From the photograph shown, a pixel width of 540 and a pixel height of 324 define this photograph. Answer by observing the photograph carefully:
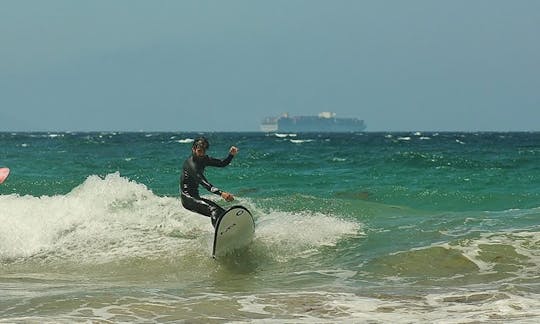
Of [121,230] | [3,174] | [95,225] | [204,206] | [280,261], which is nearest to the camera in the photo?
[204,206]

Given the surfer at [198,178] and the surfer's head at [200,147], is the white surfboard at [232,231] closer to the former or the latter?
the surfer at [198,178]

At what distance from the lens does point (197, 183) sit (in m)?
13.2

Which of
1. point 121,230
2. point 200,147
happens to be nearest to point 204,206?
point 200,147

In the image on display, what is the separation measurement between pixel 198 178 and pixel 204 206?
20.0 inches

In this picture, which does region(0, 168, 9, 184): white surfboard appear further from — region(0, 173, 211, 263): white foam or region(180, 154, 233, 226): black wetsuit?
region(180, 154, 233, 226): black wetsuit

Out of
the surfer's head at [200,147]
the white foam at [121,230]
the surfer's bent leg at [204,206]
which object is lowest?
the white foam at [121,230]

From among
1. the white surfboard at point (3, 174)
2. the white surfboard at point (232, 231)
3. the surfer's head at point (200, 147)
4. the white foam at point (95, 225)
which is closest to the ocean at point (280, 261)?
the white foam at point (95, 225)

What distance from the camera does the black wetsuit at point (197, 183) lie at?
42.7 ft

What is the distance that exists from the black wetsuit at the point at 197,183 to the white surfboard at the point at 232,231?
0.70 ft

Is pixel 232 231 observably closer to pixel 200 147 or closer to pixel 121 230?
pixel 200 147

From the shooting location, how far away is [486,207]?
878 inches

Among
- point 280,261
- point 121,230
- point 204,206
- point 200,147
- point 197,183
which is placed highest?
point 200,147

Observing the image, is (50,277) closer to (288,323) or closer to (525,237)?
(288,323)

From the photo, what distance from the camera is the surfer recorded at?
13.0 metres
